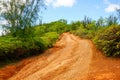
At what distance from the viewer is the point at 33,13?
2878cm

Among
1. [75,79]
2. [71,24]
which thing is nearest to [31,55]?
[75,79]

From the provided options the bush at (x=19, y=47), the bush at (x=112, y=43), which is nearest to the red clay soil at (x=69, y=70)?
the bush at (x=112, y=43)

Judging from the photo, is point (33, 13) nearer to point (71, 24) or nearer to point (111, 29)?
point (111, 29)

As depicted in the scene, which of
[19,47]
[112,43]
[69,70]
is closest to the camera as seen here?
[69,70]

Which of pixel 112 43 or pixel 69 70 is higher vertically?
pixel 112 43

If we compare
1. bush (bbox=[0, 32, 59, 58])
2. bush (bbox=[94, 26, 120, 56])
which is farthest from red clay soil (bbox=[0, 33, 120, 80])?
bush (bbox=[0, 32, 59, 58])

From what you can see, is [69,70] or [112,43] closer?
[69,70]

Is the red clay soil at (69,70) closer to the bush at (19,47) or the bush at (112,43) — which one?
the bush at (112,43)

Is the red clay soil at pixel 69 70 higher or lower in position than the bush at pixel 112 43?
lower

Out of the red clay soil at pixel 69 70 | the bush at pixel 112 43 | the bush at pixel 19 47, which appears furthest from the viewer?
the bush at pixel 19 47

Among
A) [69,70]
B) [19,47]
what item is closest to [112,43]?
[69,70]

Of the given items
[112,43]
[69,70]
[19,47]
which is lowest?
[69,70]

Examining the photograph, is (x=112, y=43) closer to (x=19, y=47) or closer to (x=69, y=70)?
(x=69, y=70)

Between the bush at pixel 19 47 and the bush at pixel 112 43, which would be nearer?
the bush at pixel 112 43
